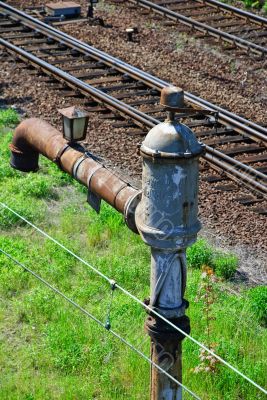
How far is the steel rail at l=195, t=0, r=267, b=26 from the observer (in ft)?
66.4

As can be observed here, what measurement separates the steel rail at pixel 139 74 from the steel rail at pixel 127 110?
0.81 m

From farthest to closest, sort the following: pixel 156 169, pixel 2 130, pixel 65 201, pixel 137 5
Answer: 1. pixel 137 5
2. pixel 2 130
3. pixel 65 201
4. pixel 156 169

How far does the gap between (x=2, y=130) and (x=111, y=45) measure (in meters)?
4.79

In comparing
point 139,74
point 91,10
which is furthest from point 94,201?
point 91,10

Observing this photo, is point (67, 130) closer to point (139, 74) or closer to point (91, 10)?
point (139, 74)

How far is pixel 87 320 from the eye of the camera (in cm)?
1006

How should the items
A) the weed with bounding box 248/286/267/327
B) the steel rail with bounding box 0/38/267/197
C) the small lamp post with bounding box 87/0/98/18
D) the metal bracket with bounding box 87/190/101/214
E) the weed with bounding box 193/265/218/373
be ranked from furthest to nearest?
the small lamp post with bounding box 87/0/98/18
the steel rail with bounding box 0/38/267/197
the weed with bounding box 248/286/267/327
the weed with bounding box 193/265/218/373
the metal bracket with bounding box 87/190/101/214

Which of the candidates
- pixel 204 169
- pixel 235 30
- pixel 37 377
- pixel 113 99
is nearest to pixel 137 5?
pixel 235 30

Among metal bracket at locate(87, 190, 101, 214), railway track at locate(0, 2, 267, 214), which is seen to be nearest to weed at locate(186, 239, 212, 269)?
railway track at locate(0, 2, 267, 214)

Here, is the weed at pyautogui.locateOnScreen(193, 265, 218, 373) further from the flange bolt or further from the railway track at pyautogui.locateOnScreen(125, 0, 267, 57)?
the railway track at pyautogui.locateOnScreen(125, 0, 267, 57)

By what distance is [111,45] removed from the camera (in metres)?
19.3

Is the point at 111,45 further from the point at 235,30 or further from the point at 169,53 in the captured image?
the point at 235,30

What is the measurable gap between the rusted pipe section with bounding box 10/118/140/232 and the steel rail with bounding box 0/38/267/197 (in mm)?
4628

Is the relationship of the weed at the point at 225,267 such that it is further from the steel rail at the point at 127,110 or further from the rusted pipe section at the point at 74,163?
the rusted pipe section at the point at 74,163
